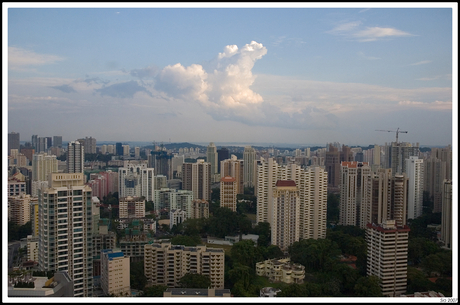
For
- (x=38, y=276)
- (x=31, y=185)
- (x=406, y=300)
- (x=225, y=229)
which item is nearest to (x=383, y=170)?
(x=225, y=229)

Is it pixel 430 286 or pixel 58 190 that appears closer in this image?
pixel 58 190

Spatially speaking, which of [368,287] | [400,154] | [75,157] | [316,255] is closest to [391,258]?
[368,287]

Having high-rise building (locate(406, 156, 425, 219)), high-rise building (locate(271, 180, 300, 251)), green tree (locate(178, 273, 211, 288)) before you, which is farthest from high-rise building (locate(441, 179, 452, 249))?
green tree (locate(178, 273, 211, 288))

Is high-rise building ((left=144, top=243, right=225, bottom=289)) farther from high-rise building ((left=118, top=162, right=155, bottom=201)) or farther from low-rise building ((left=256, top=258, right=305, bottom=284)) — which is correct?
high-rise building ((left=118, top=162, right=155, bottom=201))

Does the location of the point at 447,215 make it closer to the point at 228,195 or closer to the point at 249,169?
the point at 228,195

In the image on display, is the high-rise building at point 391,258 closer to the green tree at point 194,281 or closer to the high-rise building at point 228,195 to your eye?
the green tree at point 194,281

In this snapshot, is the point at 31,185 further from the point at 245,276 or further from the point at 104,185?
the point at 245,276
